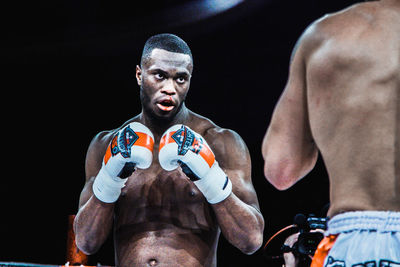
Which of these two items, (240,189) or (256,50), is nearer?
(240,189)

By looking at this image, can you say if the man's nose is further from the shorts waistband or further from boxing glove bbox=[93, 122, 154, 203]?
the shorts waistband

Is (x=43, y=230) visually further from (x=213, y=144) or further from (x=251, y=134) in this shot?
(x=213, y=144)

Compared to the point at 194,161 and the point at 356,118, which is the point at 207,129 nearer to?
the point at 194,161

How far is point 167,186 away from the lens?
239 centimetres

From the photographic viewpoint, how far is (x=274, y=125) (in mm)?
1454

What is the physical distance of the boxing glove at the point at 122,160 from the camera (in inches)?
85.0

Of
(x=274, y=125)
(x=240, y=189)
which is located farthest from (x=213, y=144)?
(x=274, y=125)

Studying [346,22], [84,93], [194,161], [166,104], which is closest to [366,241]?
[346,22]

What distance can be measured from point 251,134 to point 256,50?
101 cm

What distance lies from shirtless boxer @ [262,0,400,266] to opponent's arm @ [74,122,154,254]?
0.90m

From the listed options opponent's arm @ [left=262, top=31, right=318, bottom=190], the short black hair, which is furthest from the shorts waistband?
the short black hair

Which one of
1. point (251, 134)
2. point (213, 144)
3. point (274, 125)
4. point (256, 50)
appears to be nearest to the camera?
point (274, 125)

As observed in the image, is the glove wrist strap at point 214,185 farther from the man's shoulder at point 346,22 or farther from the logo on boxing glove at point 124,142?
the man's shoulder at point 346,22

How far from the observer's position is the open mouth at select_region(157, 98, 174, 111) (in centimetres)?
241
